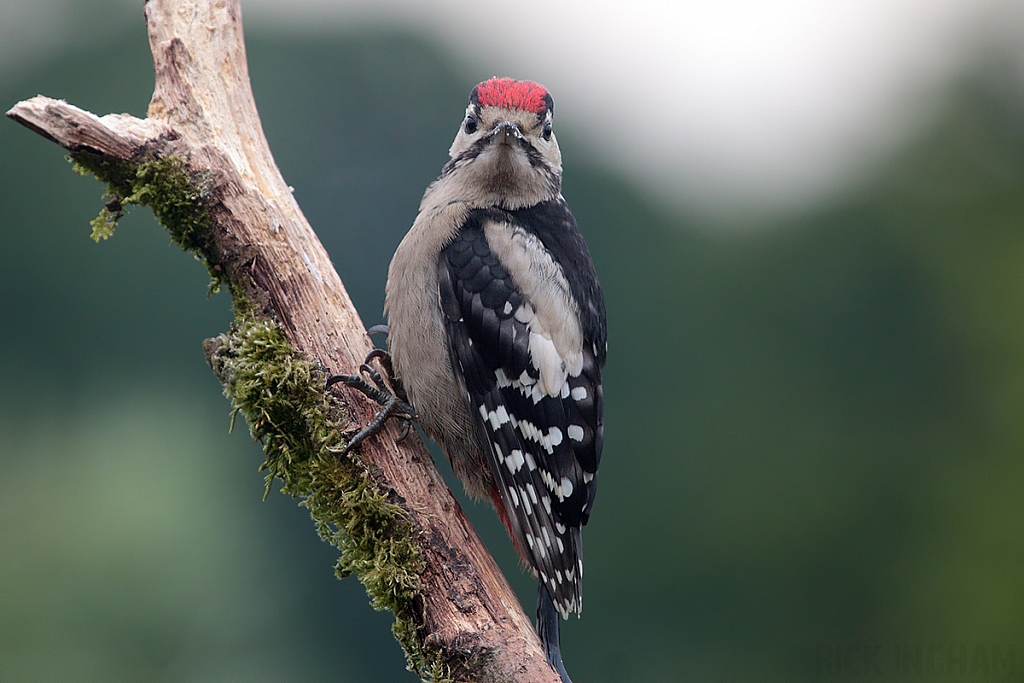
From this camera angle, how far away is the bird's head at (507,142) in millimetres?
3564

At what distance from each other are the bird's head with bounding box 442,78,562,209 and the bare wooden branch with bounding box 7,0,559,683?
81cm

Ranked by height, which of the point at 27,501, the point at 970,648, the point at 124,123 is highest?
the point at 124,123

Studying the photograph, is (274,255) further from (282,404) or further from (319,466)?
(319,466)

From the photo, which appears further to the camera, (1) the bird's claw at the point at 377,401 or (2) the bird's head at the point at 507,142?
(2) the bird's head at the point at 507,142

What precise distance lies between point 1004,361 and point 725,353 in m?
4.78

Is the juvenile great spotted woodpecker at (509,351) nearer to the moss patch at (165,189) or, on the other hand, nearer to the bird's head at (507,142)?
the bird's head at (507,142)

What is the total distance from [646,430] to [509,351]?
999cm

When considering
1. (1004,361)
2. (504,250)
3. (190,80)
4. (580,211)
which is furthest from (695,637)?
(190,80)

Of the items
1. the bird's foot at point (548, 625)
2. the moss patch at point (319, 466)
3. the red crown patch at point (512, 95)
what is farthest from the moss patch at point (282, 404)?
the red crown patch at point (512, 95)

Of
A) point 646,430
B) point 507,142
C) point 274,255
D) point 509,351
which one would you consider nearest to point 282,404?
point 274,255

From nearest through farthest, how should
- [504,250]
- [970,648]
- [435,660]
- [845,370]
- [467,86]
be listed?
[435,660]
[504,250]
[970,648]
[845,370]
[467,86]

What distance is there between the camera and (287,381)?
299cm

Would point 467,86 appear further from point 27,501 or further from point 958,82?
point 27,501

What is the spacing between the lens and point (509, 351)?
3174 mm
